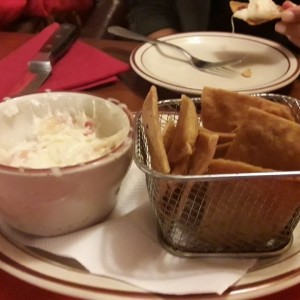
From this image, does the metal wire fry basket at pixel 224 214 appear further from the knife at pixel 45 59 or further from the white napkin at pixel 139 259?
the knife at pixel 45 59

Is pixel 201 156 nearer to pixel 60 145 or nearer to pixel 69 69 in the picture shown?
pixel 60 145

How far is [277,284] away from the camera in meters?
0.52

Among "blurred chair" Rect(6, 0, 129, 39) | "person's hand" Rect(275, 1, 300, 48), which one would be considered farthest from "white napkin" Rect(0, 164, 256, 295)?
"blurred chair" Rect(6, 0, 129, 39)

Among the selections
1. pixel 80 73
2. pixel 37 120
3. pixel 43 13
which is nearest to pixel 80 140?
pixel 37 120

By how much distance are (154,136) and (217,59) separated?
640mm

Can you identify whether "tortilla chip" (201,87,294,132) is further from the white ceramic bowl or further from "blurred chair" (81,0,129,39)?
"blurred chair" (81,0,129,39)

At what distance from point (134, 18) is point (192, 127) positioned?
47.9 inches

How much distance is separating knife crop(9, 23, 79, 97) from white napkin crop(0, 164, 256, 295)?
397mm

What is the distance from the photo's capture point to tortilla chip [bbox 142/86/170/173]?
53cm

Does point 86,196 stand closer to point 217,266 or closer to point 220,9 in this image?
point 217,266

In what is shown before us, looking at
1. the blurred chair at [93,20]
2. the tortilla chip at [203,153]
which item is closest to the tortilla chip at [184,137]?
the tortilla chip at [203,153]

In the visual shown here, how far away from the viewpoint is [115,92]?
1006 mm

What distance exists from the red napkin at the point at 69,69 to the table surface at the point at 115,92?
0.07 feet

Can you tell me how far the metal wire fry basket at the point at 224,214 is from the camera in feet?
1.78
